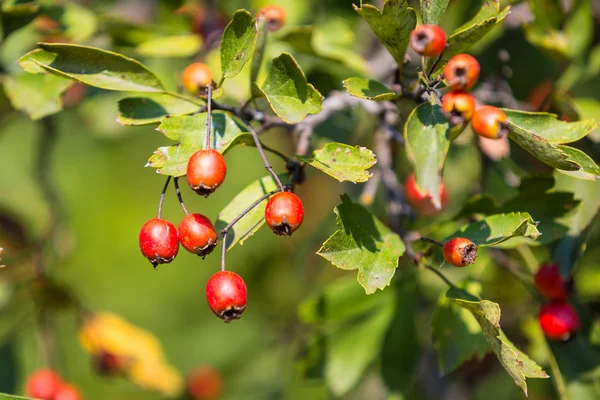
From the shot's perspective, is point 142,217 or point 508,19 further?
point 142,217

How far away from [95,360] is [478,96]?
4.41ft

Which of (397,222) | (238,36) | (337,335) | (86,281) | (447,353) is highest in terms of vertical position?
(238,36)

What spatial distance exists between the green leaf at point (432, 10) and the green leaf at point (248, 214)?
333mm

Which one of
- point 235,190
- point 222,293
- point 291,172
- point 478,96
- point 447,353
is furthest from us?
point 235,190

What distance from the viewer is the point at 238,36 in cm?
89

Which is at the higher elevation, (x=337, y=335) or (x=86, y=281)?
(x=337, y=335)

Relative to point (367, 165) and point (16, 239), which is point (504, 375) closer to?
point (367, 165)

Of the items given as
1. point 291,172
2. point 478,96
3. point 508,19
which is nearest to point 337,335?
point 291,172

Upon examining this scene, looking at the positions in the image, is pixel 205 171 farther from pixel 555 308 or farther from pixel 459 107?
pixel 555 308

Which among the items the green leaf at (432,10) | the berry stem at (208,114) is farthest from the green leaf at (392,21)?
the berry stem at (208,114)

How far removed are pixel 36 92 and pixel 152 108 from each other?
0.38 metres

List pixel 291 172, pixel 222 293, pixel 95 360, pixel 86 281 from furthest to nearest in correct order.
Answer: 1. pixel 86 281
2. pixel 95 360
3. pixel 291 172
4. pixel 222 293

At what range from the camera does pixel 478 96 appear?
1358 millimetres

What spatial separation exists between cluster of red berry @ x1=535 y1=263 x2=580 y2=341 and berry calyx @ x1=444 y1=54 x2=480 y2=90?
1.38 feet
